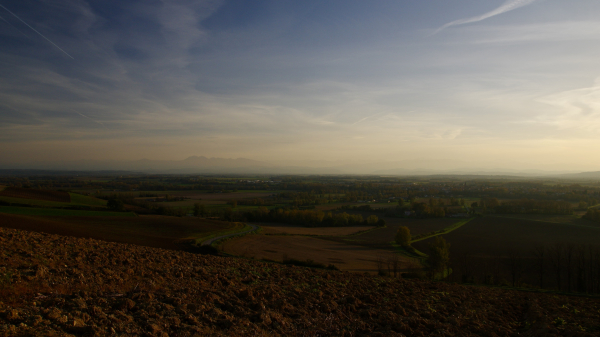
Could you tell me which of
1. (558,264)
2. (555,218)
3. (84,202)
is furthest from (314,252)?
(555,218)

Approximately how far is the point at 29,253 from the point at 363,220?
66.9 metres

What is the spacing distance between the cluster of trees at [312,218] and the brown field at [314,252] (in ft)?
72.7

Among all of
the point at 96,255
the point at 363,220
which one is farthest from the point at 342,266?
the point at 363,220

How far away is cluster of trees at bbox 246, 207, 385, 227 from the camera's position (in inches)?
2810

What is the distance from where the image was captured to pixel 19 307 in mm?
7312

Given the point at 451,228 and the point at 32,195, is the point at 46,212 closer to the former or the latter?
the point at 32,195

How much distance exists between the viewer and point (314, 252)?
39.0 metres

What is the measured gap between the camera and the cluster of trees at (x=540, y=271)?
90.1 ft

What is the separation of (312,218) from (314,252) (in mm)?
33068

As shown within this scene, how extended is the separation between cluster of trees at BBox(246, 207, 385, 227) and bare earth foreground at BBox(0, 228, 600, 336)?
53948mm

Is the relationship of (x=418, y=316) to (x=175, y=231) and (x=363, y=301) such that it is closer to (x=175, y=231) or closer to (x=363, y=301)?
(x=363, y=301)

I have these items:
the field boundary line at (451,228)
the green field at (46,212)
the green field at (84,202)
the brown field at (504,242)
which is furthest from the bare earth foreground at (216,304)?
the green field at (84,202)

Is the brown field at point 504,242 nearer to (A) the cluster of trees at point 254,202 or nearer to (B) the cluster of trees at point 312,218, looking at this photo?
(B) the cluster of trees at point 312,218

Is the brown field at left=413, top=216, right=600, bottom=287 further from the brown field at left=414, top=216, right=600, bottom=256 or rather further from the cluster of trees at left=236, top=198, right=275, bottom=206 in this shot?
the cluster of trees at left=236, top=198, right=275, bottom=206
